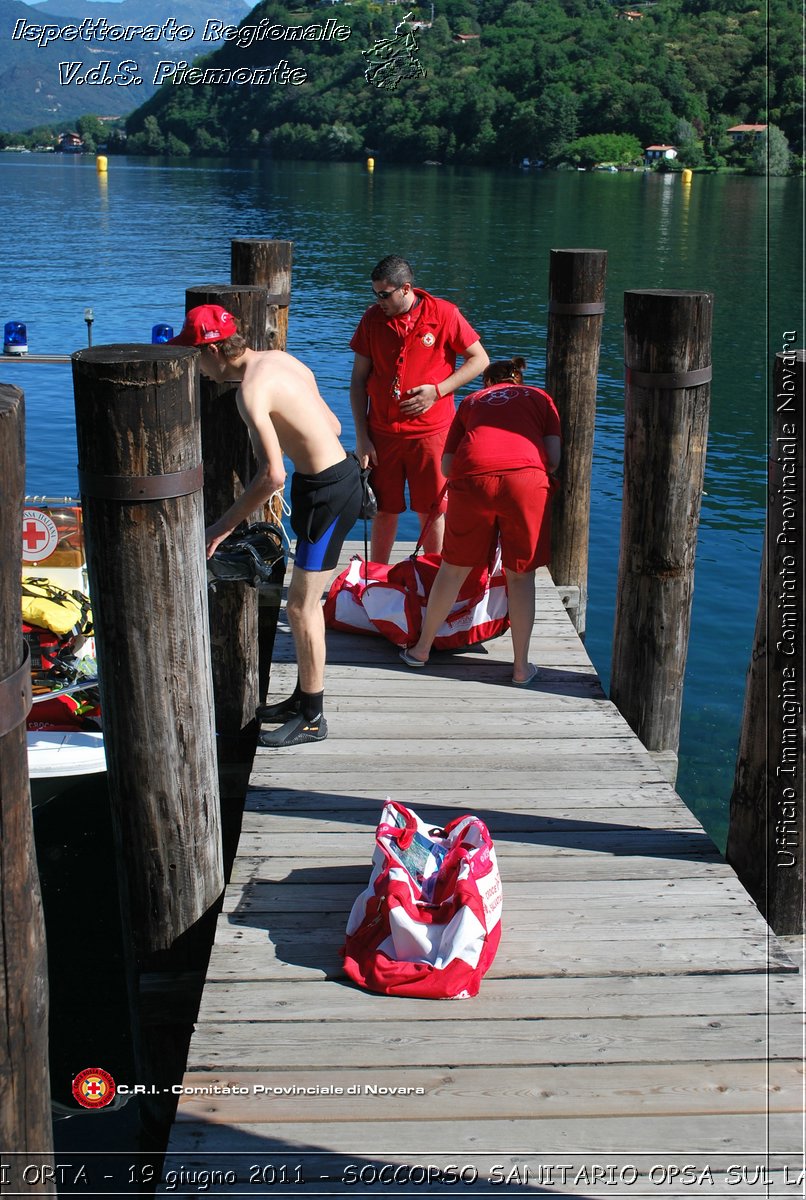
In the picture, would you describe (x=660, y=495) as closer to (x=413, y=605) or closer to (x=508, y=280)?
(x=413, y=605)

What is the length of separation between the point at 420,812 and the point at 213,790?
912 millimetres

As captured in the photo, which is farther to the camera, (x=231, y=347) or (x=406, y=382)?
(x=406, y=382)

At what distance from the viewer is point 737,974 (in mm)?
3607

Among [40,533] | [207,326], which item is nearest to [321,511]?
[207,326]

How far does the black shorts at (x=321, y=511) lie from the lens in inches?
189

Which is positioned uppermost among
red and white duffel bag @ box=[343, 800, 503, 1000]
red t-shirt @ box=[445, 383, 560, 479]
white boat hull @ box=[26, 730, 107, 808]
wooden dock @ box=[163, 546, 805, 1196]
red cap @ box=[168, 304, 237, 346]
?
red cap @ box=[168, 304, 237, 346]

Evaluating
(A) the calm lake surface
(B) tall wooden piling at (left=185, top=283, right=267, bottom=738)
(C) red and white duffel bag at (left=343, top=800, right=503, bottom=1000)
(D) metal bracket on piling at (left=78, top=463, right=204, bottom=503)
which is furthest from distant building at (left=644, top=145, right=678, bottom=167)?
(D) metal bracket on piling at (left=78, top=463, right=204, bottom=503)

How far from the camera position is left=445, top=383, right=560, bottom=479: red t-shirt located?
5.18 m

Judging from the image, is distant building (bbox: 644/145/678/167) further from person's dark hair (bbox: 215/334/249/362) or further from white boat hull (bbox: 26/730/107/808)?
person's dark hair (bbox: 215/334/249/362)

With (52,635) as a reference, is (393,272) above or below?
above

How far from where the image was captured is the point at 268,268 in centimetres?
730

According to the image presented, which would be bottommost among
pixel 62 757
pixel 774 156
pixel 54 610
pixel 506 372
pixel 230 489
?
pixel 62 757

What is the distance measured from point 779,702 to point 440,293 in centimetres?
2627

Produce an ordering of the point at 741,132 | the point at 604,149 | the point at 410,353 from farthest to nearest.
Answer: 1. the point at 741,132
2. the point at 604,149
3. the point at 410,353
